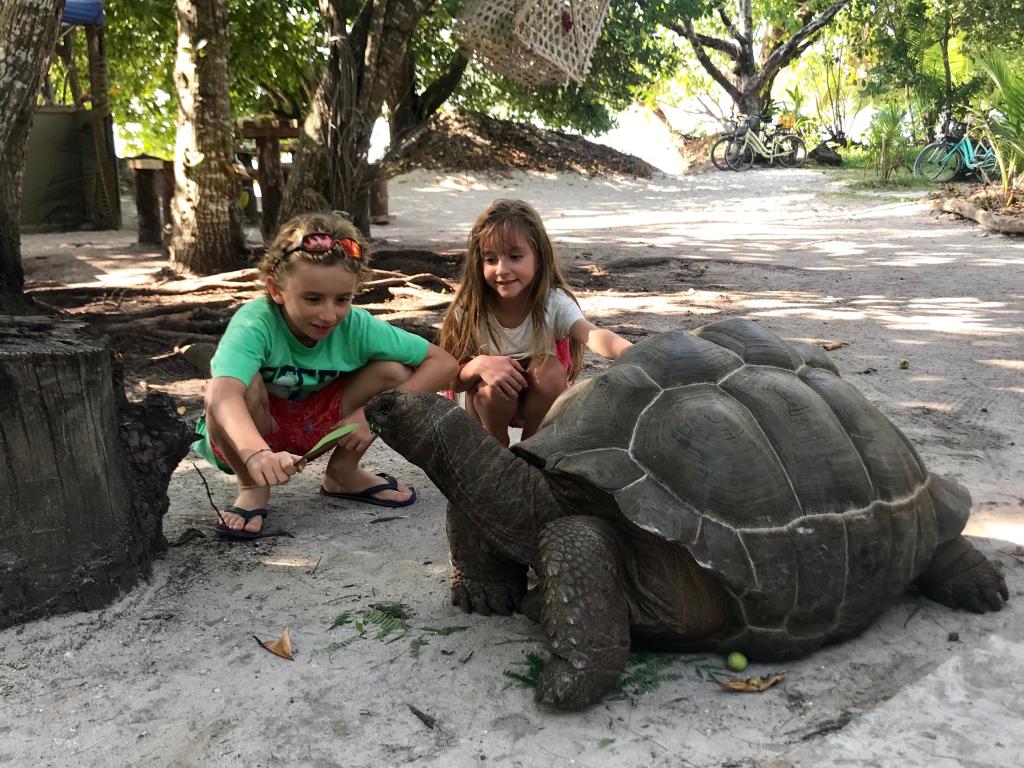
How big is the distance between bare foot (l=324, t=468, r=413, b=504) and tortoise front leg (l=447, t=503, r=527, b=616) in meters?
0.82

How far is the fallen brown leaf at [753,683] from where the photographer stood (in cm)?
199

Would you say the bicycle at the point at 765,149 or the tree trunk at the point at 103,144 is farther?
the bicycle at the point at 765,149

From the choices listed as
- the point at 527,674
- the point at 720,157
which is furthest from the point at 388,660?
the point at 720,157

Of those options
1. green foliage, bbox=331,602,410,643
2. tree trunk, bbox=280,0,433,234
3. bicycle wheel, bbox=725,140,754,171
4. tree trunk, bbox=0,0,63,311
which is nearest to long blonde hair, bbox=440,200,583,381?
green foliage, bbox=331,602,410,643

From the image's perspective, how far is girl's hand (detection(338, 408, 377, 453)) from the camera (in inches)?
112

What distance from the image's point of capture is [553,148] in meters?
17.5

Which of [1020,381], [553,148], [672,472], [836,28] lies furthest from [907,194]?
[672,472]

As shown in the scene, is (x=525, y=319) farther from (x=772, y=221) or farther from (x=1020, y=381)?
(x=772, y=221)

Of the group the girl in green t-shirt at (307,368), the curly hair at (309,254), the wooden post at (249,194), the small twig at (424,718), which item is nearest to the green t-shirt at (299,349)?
the girl in green t-shirt at (307,368)

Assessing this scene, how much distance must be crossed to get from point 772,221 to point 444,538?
9653 millimetres

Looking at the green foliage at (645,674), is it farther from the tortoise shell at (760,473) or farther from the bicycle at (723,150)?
the bicycle at (723,150)

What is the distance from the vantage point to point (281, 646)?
85.0 inches

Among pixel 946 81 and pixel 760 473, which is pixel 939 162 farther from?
pixel 760 473

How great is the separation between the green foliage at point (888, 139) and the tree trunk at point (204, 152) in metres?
11.2
